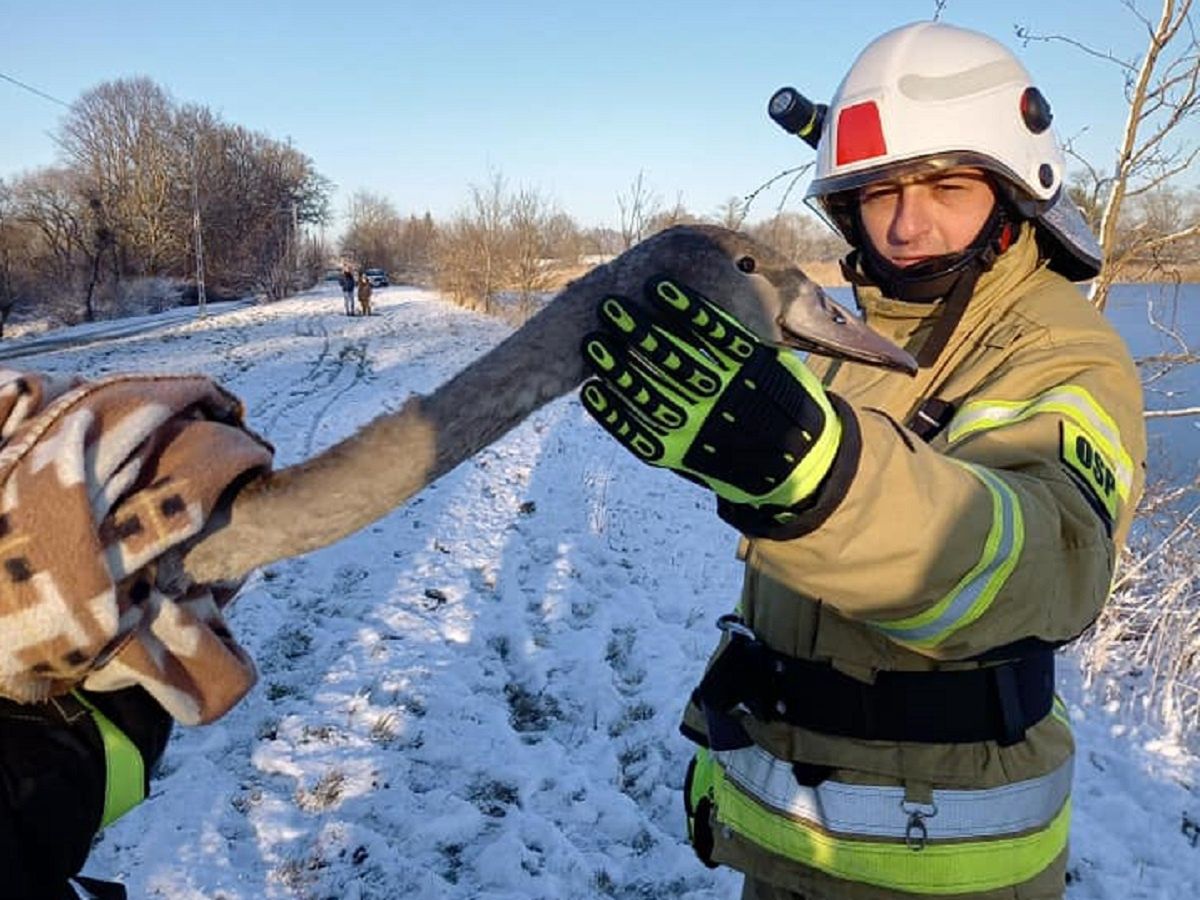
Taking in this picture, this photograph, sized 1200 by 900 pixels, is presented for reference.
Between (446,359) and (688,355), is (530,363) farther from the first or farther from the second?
(446,359)

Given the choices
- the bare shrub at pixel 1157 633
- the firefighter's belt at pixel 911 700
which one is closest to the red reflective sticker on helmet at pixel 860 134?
the firefighter's belt at pixel 911 700

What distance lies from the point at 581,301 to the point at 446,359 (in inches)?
760

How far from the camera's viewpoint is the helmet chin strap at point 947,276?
184cm

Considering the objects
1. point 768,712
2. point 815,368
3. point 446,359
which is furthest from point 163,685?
point 446,359

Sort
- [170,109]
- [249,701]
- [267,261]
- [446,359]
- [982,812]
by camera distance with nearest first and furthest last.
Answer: [982,812], [249,701], [446,359], [267,261], [170,109]

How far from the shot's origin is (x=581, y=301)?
5.12 feet

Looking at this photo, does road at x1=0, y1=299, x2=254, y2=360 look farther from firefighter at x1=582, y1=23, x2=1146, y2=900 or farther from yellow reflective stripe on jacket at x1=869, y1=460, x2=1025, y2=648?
yellow reflective stripe on jacket at x1=869, y1=460, x2=1025, y2=648

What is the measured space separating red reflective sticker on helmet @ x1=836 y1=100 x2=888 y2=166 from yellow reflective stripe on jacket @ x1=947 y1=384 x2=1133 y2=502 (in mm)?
774

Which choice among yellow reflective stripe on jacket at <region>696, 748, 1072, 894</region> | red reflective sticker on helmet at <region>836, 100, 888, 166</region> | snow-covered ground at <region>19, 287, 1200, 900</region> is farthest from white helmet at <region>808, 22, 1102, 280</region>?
snow-covered ground at <region>19, 287, 1200, 900</region>

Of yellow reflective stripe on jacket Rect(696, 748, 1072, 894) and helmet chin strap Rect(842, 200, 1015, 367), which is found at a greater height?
helmet chin strap Rect(842, 200, 1015, 367)

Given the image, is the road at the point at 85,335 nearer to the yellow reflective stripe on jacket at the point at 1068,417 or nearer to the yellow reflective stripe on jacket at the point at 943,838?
the yellow reflective stripe on jacket at the point at 943,838

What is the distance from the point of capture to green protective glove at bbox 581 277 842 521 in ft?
3.83

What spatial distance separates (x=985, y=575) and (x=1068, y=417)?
419mm

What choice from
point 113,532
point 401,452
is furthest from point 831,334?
point 113,532
